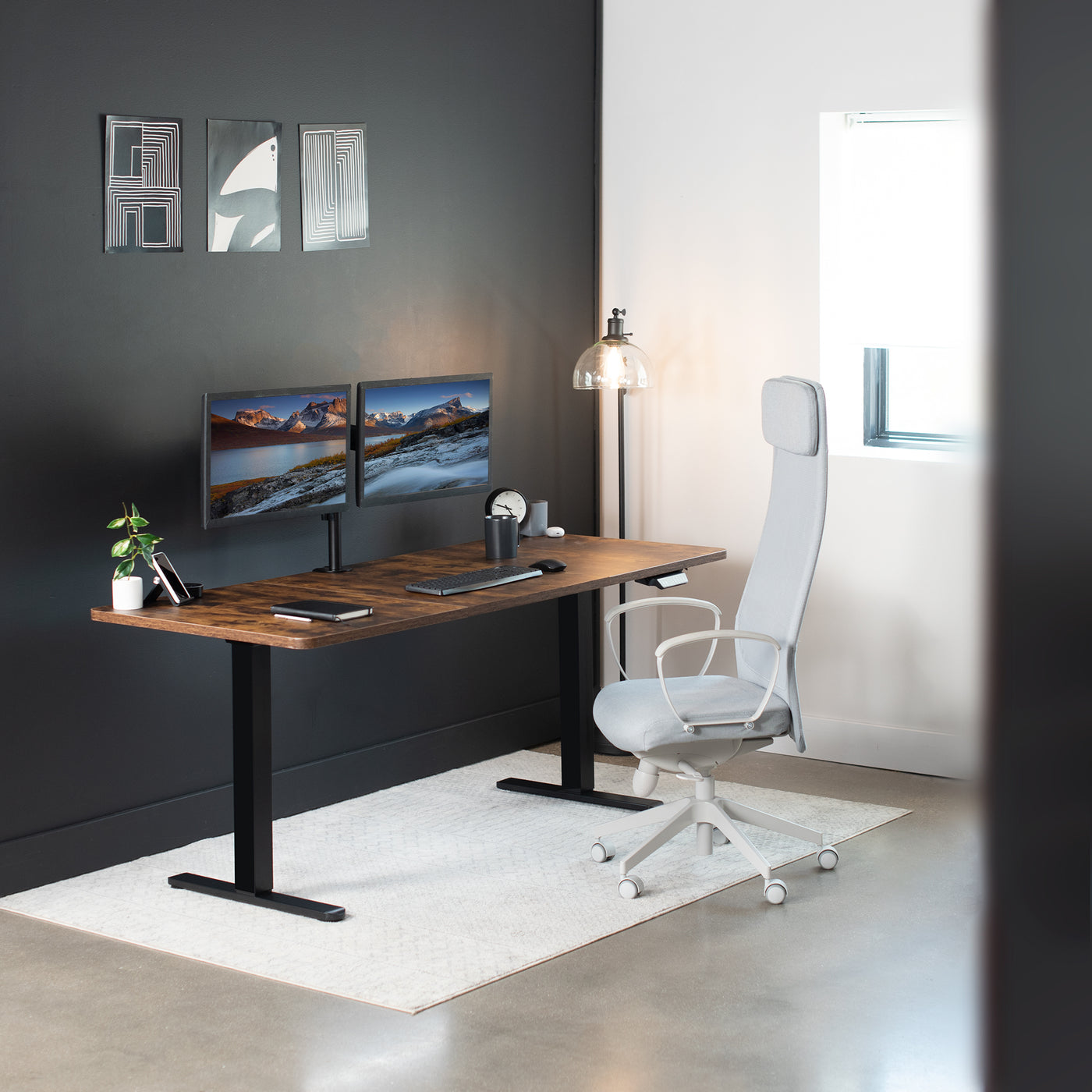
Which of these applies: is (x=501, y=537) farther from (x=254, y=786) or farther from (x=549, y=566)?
(x=254, y=786)

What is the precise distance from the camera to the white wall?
466 cm

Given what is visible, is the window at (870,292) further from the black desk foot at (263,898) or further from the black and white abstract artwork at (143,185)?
the black desk foot at (263,898)

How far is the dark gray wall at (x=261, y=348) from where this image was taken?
3627 mm

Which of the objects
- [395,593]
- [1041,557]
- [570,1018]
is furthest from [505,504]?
[1041,557]

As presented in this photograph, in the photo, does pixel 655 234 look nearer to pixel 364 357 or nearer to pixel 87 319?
pixel 364 357

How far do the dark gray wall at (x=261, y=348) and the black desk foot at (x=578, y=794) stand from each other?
0.36 m

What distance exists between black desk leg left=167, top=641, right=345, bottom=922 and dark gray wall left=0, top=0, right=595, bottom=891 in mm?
507

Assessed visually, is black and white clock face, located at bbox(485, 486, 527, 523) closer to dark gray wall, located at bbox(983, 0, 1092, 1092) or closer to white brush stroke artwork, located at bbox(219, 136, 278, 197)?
white brush stroke artwork, located at bbox(219, 136, 278, 197)

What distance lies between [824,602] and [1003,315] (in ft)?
15.7

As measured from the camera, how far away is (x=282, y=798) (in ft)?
14.2

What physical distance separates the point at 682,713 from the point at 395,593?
0.85 m

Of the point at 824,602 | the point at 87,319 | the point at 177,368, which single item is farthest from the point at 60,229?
the point at 824,602

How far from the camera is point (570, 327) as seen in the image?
5.24 metres

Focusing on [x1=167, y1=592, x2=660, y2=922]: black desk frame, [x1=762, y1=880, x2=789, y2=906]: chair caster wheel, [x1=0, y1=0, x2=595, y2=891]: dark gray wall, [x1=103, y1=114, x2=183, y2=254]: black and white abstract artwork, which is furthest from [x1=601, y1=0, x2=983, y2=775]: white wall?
[x1=167, y1=592, x2=660, y2=922]: black desk frame
